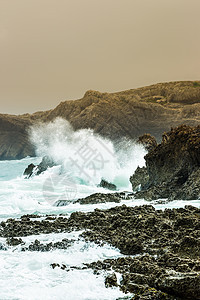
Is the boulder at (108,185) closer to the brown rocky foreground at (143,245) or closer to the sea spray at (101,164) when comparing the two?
the sea spray at (101,164)

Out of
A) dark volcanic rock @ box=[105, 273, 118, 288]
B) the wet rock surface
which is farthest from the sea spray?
dark volcanic rock @ box=[105, 273, 118, 288]

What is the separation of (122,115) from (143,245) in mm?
69104

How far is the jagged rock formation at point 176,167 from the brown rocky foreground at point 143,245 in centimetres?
435

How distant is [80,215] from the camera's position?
37.9 ft

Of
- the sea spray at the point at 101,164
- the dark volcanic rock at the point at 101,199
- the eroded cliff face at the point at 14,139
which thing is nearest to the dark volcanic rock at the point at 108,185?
the sea spray at the point at 101,164

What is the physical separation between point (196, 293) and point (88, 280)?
2.09 m

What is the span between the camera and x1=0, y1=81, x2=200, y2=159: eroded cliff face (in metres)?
69.8

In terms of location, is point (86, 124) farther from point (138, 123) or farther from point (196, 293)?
point (196, 293)

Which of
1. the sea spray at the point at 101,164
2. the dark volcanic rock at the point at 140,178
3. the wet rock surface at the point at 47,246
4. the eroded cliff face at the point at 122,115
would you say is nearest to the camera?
the wet rock surface at the point at 47,246

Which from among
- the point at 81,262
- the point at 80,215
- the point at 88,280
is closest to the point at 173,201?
the point at 80,215

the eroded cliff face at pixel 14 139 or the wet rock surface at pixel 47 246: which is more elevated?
the eroded cliff face at pixel 14 139

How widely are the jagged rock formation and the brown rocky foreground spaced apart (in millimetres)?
4349

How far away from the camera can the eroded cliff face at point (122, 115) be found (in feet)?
229

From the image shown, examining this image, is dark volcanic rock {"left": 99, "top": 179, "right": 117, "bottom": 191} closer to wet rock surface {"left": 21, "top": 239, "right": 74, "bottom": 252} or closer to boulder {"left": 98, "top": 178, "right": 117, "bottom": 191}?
boulder {"left": 98, "top": 178, "right": 117, "bottom": 191}
